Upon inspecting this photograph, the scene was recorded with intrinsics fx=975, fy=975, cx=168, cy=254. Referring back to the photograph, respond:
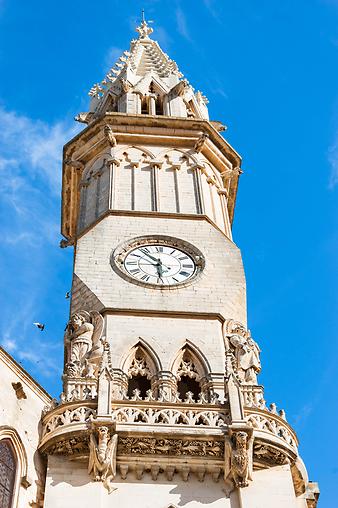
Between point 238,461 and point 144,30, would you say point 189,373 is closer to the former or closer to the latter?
point 238,461

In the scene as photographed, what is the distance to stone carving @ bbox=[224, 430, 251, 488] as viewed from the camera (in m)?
24.2

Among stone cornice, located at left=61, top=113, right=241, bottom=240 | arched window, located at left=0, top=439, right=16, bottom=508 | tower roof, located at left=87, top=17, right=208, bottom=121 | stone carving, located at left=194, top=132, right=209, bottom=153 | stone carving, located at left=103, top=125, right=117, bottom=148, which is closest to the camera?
arched window, located at left=0, top=439, right=16, bottom=508

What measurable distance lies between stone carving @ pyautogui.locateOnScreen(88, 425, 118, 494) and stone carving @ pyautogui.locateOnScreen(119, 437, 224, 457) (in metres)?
0.47

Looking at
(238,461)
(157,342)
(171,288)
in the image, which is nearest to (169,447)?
(238,461)

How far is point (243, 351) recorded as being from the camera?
28766 mm

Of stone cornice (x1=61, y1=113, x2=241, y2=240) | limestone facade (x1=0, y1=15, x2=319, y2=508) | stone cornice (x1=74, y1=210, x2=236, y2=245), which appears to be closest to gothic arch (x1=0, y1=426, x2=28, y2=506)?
limestone facade (x1=0, y1=15, x2=319, y2=508)

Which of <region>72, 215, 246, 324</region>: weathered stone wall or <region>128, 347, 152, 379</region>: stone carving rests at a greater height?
<region>72, 215, 246, 324</region>: weathered stone wall

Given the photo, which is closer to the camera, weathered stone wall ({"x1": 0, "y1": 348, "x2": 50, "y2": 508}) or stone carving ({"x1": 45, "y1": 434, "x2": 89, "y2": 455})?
stone carving ({"x1": 45, "y1": 434, "x2": 89, "y2": 455})

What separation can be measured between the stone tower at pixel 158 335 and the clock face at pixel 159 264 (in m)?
0.06

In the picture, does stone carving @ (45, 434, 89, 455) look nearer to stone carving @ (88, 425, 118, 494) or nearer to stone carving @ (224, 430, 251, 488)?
stone carving @ (88, 425, 118, 494)

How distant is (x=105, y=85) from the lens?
44594 millimetres

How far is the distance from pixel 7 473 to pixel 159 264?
9.57 m

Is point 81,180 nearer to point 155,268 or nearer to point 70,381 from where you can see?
point 155,268

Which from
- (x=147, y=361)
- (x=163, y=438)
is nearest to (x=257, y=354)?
(x=147, y=361)
